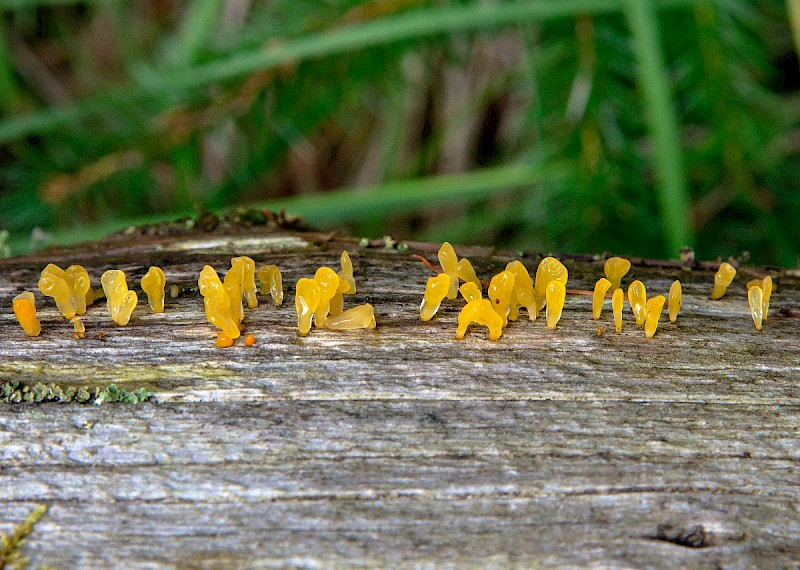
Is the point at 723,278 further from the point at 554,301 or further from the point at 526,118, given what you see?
the point at 526,118

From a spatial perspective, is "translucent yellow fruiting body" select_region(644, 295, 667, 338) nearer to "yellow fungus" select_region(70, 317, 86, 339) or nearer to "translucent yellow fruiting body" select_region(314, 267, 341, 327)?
"translucent yellow fruiting body" select_region(314, 267, 341, 327)

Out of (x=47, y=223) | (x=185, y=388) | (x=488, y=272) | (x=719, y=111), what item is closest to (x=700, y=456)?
(x=488, y=272)

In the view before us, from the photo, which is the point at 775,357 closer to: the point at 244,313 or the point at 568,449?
the point at 568,449

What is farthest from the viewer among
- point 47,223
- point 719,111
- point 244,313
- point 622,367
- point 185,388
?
point 47,223

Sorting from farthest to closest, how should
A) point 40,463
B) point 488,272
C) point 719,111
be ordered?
point 719,111 < point 488,272 < point 40,463

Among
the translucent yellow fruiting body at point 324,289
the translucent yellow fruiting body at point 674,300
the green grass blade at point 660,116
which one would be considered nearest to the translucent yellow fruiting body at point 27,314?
the translucent yellow fruiting body at point 324,289

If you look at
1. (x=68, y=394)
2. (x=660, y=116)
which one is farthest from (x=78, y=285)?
(x=660, y=116)
